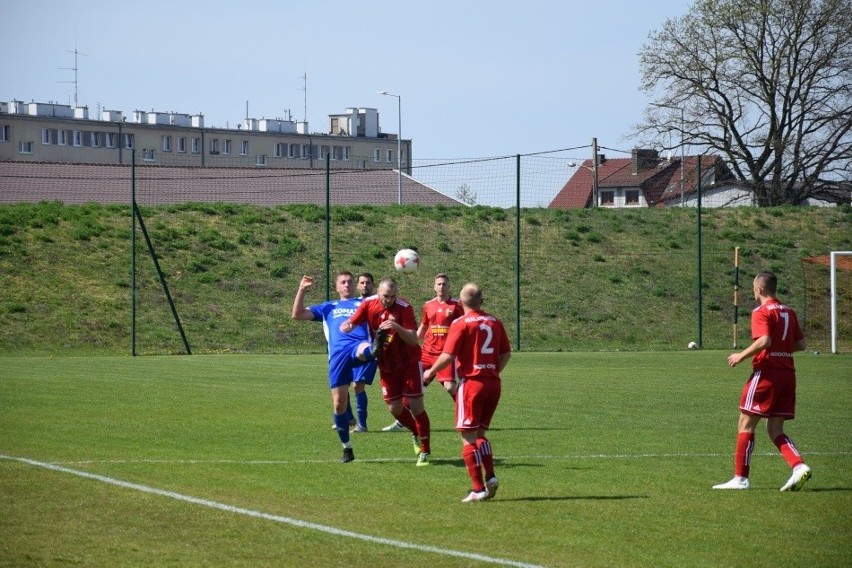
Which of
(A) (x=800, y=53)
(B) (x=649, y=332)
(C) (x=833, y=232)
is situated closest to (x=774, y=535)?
(B) (x=649, y=332)

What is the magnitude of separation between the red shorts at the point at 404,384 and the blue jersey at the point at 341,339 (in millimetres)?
344

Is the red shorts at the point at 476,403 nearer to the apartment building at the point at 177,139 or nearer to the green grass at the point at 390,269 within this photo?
the green grass at the point at 390,269

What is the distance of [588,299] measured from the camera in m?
37.7

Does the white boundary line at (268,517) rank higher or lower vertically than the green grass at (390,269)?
lower

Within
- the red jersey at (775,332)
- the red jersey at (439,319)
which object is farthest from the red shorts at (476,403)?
the red jersey at (439,319)

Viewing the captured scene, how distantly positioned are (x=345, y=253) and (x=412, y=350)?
27.4 meters

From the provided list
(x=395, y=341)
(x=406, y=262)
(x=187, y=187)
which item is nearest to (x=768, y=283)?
(x=395, y=341)

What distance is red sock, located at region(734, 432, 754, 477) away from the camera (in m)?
10.2

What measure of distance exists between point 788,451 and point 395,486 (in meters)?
3.51

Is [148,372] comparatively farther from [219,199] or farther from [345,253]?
[219,199]

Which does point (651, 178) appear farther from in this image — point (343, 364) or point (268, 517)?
point (268, 517)

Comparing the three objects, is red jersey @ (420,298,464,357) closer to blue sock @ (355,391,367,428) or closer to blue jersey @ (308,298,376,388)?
blue sock @ (355,391,367,428)

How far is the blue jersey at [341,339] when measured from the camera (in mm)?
12023

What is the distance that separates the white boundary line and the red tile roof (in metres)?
31.2
